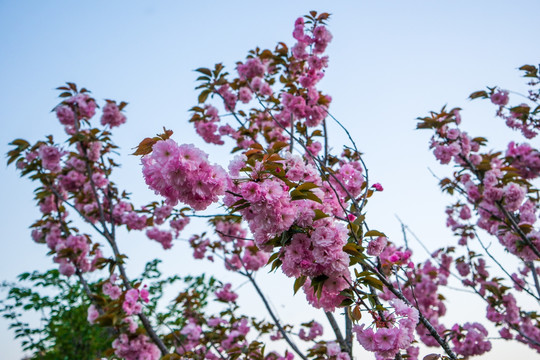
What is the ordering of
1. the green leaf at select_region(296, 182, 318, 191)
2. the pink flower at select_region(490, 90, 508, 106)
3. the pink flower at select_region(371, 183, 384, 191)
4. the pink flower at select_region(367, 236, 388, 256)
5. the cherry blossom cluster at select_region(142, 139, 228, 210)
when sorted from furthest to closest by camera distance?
the pink flower at select_region(490, 90, 508, 106) < the pink flower at select_region(371, 183, 384, 191) < the pink flower at select_region(367, 236, 388, 256) < the green leaf at select_region(296, 182, 318, 191) < the cherry blossom cluster at select_region(142, 139, 228, 210)

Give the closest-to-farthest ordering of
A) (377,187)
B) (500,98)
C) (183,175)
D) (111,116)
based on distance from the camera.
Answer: (183,175), (377,187), (500,98), (111,116)

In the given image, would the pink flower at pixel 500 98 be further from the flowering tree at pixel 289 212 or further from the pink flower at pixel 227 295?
the pink flower at pixel 227 295

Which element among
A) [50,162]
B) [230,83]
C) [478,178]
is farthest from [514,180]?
[50,162]

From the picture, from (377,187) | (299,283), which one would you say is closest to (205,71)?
(377,187)

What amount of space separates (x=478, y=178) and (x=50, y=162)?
5931 millimetres

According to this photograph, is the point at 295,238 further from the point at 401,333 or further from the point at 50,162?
the point at 50,162

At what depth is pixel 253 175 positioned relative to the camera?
178 centimetres

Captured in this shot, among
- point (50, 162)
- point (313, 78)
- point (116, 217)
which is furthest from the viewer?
point (116, 217)

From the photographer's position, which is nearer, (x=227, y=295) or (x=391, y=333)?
(x=391, y=333)

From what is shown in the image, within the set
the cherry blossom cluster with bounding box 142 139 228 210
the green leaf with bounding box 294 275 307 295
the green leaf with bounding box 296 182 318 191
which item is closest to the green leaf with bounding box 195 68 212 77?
the cherry blossom cluster with bounding box 142 139 228 210

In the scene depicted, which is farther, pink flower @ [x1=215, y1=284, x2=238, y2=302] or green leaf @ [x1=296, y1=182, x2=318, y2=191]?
pink flower @ [x1=215, y1=284, x2=238, y2=302]

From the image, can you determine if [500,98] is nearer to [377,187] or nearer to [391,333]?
[377,187]

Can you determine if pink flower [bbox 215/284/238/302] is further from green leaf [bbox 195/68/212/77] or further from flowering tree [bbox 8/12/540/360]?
green leaf [bbox 195/68/212/77]

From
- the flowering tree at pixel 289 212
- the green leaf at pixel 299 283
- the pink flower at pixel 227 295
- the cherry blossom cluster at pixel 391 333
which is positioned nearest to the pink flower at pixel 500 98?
the flowering tree at pixel 289 212
